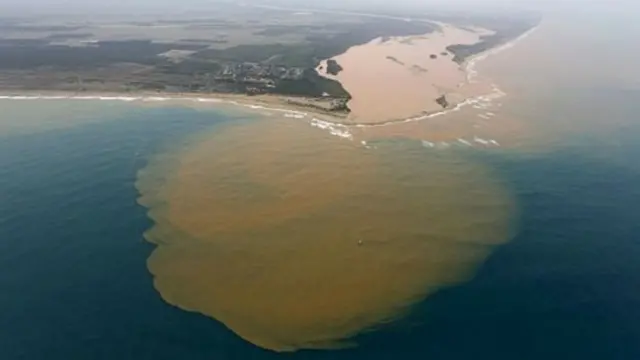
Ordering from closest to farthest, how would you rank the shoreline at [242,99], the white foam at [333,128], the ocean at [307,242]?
the ocean at [307,242], the white foam at [333,128], the shoreline at [242,99]

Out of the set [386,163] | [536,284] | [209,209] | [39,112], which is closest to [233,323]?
[209,209]

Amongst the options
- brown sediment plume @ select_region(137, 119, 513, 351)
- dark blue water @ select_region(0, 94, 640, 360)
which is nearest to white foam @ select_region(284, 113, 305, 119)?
brown sediment plume @ select_region(137, 119, 513, 351)

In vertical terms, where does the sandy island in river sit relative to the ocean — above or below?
above

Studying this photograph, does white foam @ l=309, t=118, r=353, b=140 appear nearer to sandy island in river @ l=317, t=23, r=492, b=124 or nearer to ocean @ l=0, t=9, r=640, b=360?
ocean @ l=0, t=9, r=640, b=360

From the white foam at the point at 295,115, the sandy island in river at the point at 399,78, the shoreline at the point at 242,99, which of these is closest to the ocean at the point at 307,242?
the white foam at the point at 295,115

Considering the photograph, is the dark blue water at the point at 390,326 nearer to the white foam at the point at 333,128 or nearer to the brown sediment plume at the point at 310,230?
the brown sediment plume at the point at 310,230

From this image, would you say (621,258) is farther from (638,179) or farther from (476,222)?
(638,179)
